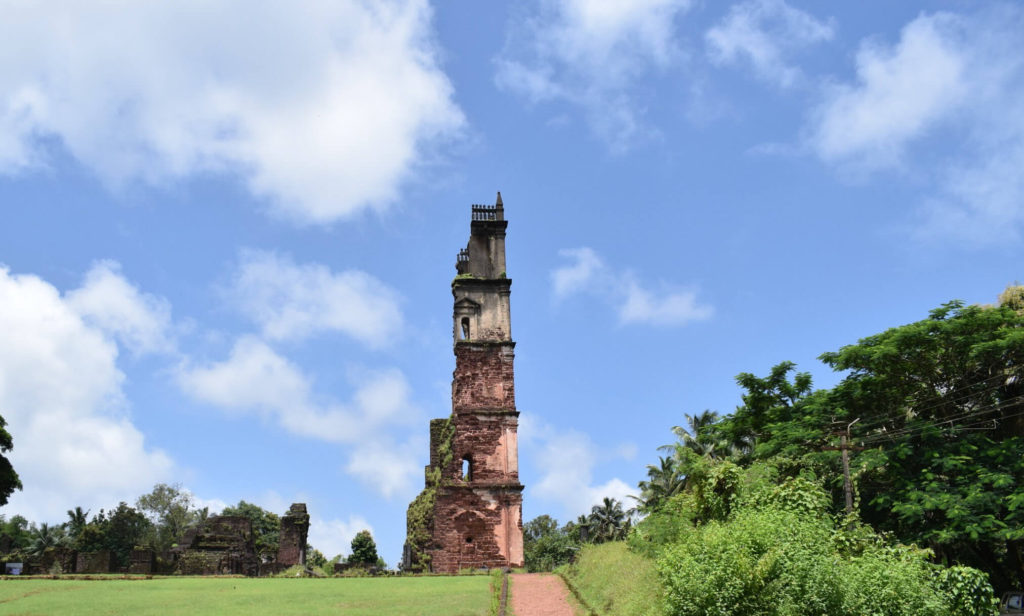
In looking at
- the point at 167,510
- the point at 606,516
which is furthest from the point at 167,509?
the point at 606,516

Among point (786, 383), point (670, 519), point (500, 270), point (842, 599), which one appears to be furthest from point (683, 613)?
point (500, 270)

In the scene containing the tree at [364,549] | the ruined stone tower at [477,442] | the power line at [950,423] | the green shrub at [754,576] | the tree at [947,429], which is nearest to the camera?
the green shrub at [754,576]

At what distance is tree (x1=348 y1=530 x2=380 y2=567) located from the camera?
3900 cm

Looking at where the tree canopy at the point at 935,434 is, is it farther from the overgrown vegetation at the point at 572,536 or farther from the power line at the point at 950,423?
the overgrown vegetation at the point at 572,536

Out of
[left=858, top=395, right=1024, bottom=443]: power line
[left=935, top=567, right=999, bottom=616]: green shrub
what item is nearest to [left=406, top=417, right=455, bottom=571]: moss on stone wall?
[left=858, top=395, right=1024, bottom=443]: power line

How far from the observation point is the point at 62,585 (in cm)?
1905

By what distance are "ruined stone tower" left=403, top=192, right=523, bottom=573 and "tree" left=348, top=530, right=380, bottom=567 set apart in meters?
7.49

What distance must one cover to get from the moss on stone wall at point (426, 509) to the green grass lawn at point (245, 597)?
29.7 ft

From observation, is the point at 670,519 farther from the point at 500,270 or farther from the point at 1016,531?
the point at 500,270

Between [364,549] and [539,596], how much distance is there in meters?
22.5

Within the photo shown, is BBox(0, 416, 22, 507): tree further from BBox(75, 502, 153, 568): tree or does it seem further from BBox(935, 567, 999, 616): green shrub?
BBox(935, 567, 999, 616): green shrub

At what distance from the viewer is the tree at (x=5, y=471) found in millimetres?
32438

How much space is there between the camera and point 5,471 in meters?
32.5

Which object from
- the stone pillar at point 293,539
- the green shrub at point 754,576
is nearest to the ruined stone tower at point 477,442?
the stone pillar at point 293,539
